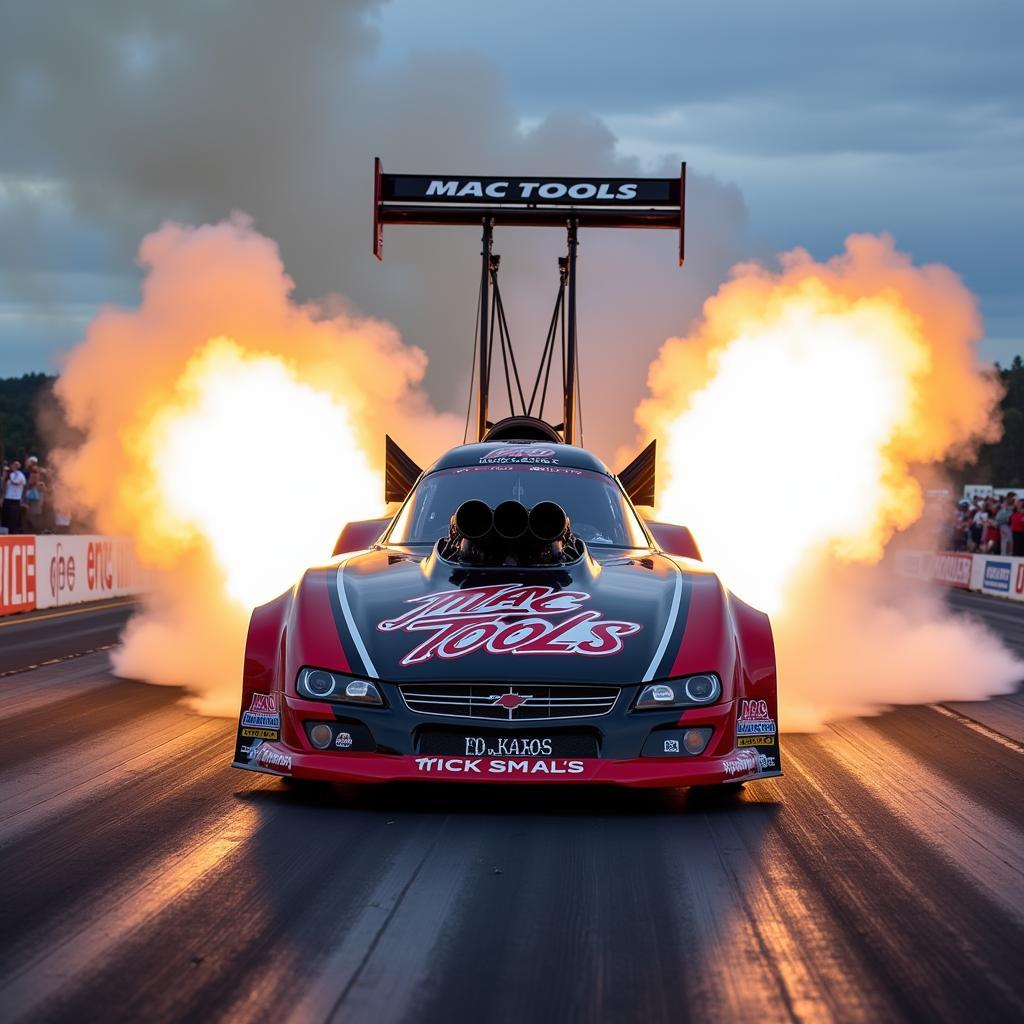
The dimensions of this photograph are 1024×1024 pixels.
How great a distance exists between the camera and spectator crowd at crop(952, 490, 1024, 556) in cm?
3312

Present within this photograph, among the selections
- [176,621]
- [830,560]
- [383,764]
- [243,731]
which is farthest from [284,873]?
[830,560]

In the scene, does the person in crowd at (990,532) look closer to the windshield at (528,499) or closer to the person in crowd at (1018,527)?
the person in crowd at (1018,527)

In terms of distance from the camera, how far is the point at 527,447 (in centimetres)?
958

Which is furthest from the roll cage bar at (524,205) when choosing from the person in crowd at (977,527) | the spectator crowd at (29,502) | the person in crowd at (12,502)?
the person in crowd at (977,527)

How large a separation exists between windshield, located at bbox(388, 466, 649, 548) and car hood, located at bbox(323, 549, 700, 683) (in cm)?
84

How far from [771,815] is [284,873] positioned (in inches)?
90.6

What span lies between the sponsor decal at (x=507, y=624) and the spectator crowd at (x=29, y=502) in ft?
70.2

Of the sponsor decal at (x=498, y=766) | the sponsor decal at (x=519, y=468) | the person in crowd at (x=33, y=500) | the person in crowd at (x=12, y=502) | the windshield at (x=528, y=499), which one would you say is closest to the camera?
the sponsor decal at (x=498, y=766)

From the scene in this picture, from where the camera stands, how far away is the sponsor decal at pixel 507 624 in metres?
6.86

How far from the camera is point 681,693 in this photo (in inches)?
269

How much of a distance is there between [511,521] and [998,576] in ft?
84.4

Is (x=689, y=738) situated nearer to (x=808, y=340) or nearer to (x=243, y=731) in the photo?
(x=243, y=731)

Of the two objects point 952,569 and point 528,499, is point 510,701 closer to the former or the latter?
point 528,499

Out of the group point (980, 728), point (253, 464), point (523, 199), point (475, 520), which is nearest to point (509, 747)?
point (475, 520)
